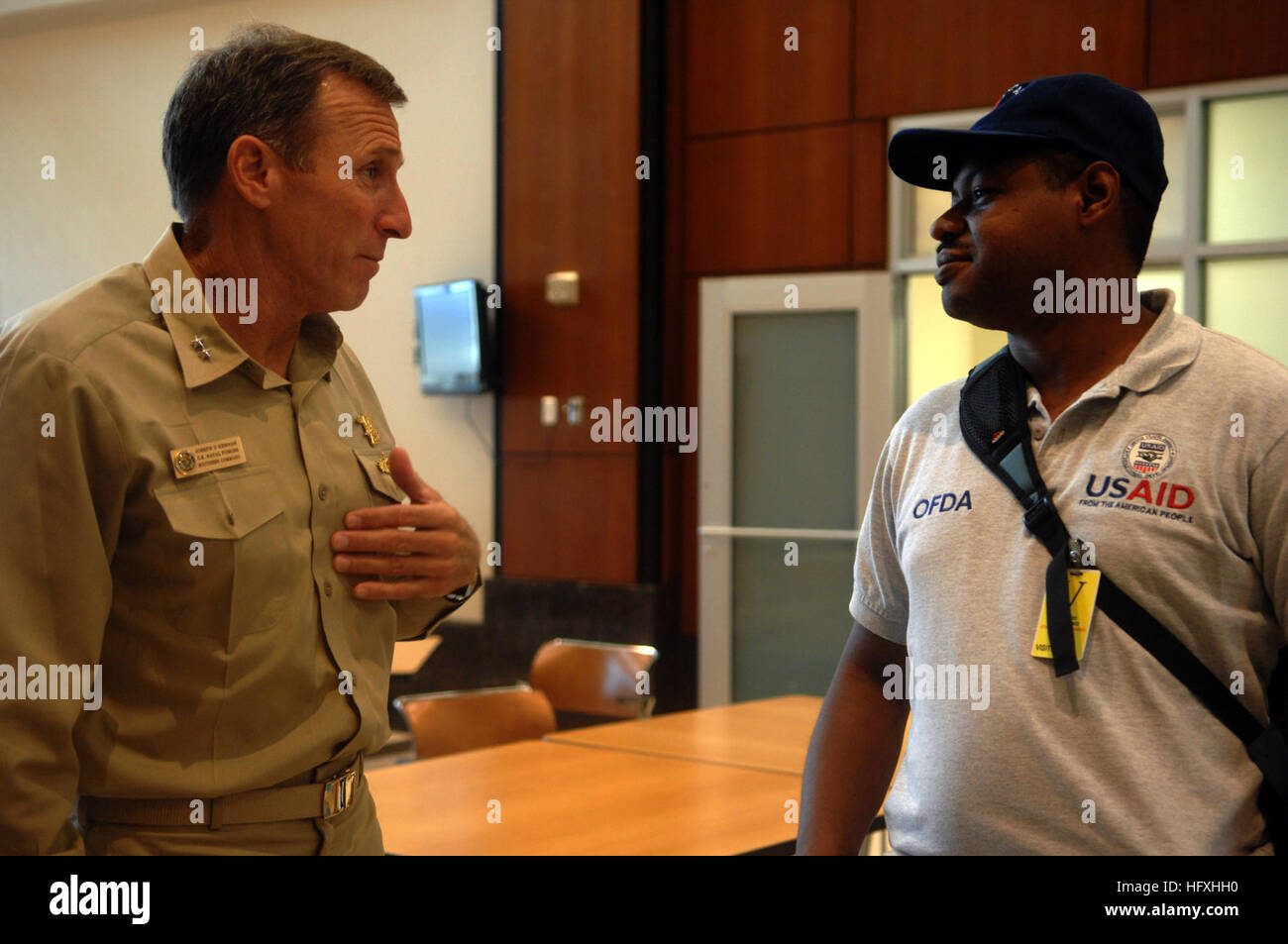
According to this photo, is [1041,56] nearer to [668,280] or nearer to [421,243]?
[668,280]

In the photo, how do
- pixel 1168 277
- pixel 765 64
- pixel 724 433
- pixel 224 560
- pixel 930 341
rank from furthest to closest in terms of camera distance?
pixel 765 64 < pixel 724 433 < pixel 930 341 < pixel 1168 277 < pixel 224 560

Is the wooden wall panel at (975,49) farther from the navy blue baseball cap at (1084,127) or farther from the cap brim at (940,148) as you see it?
the navy blue baseball cap at (1084,127)

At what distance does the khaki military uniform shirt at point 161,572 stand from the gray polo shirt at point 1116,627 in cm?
62

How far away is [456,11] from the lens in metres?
6.40

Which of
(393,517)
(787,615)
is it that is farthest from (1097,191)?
(787,615)

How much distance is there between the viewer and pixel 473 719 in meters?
3.41

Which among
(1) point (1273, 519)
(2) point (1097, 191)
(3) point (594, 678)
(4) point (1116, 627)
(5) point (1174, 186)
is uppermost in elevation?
(5) point (1174, 186)

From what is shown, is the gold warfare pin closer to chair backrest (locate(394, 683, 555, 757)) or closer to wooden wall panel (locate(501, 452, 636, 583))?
chair backrest (locate(394, 683, 555, 757))

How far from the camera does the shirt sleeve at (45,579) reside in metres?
1.07

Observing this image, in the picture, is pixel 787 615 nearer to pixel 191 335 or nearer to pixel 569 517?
pixel 569 517

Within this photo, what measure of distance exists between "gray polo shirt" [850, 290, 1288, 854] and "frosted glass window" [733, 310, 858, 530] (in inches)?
172

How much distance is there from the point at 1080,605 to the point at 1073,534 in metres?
0.08
